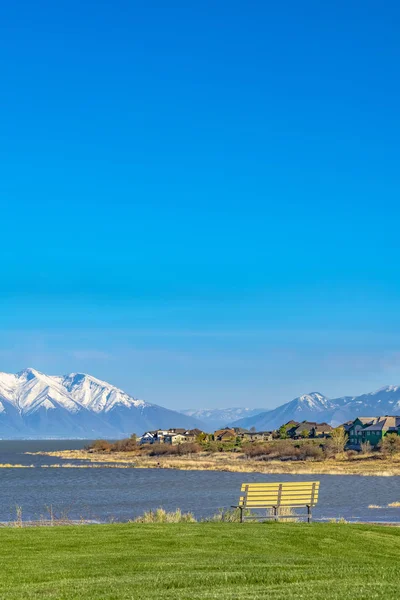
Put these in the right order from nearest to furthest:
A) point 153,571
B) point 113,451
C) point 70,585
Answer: point 70,585, point 153,571, point 113,451

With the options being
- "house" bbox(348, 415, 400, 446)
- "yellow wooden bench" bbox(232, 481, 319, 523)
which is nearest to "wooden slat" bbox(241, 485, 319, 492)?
"yellow wooden bench" bbox(232, 481, 319, 523)

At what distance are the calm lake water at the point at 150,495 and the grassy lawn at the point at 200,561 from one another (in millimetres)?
14814

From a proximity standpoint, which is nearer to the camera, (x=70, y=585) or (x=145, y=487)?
(x=70, y=585)

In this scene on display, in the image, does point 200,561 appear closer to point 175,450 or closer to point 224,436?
point 175,450

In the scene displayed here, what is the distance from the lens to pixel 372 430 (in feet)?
459

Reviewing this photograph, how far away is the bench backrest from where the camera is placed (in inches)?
939

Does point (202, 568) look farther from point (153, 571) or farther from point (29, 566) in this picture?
point (29, 566)

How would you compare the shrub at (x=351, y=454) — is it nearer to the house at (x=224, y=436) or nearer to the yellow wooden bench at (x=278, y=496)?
the house at (x=224, y=436)

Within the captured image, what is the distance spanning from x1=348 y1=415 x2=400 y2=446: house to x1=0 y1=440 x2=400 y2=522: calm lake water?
198ft

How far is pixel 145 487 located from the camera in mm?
64438

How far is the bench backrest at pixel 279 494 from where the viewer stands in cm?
2384

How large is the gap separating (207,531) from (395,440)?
100m

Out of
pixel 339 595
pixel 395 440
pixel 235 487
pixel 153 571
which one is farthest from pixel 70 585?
pixel 395 440

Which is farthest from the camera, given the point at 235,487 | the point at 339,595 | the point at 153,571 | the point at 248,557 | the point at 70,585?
the point at 235,487
